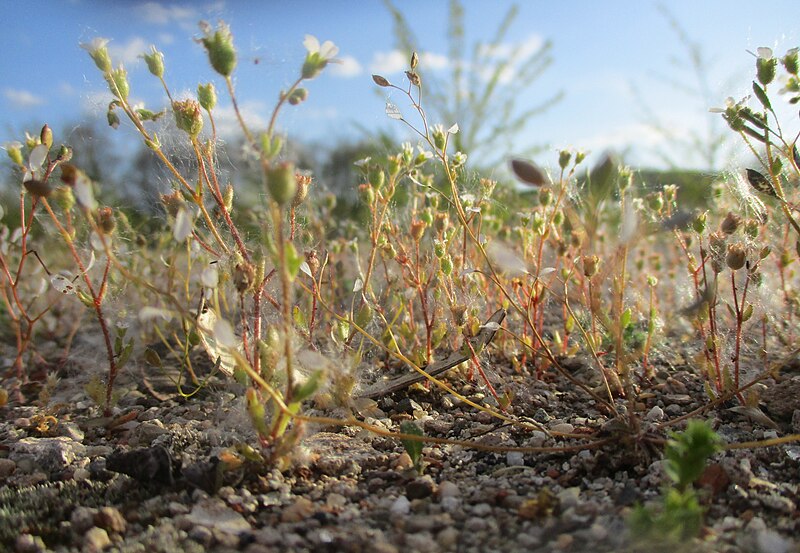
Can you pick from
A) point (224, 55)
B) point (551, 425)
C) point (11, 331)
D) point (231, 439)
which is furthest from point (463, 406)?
point (11, 331)

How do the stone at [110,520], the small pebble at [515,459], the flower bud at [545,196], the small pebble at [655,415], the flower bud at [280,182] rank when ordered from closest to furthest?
1. the flower bud at [280,182]
2. the stone at [110,520]
3. the small pebble at [515,459]
4. the small pebble at [655,415]
5. the flower bud at [545,196]

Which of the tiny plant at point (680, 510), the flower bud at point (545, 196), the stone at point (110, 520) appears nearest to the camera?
the tiny plant at point (680, 510)

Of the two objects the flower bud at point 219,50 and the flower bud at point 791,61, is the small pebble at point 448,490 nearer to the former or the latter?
the flower bud at point 219,50

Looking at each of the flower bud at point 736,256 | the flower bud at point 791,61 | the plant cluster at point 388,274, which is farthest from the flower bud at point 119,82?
the flower bud at point 791,61

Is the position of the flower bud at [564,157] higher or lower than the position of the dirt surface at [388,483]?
higher

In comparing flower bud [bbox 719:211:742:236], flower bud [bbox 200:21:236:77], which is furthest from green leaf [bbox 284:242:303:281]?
flower bud [bbox 719:211:742:236]

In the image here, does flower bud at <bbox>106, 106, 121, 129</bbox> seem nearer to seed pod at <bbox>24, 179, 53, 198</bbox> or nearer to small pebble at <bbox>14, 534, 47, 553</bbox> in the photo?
seed pod at <bbox>24, 179, 53, 198</bbox>

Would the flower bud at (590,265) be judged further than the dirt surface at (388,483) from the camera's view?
Yes

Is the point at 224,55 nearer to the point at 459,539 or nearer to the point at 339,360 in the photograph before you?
the point at 339,360
